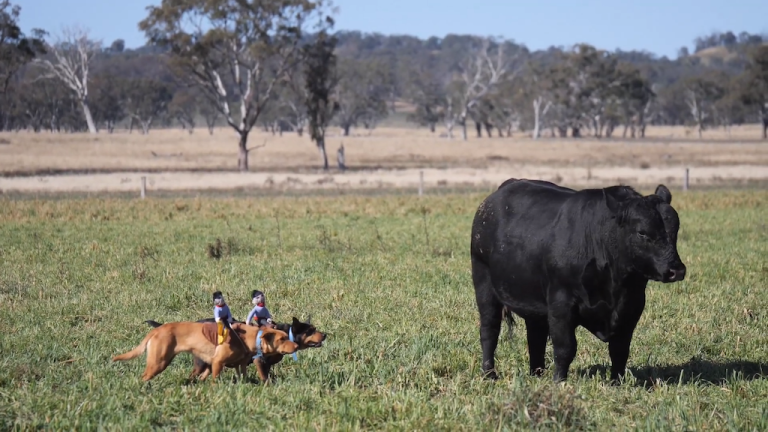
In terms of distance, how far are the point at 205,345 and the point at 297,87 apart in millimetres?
55712

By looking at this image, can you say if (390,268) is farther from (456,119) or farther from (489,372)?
(456,119)

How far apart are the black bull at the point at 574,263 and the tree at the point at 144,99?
102013mm

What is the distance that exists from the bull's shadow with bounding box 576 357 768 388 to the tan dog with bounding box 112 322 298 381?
2683 millimetres

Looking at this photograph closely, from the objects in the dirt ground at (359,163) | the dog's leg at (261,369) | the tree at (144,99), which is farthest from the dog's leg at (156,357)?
the tree at (144,99)

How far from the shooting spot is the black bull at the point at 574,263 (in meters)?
7.23

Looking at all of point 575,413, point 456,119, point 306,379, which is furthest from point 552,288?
point 456,119

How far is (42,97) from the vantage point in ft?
326

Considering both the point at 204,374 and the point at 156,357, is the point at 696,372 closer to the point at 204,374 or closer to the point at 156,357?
the point at 204,374

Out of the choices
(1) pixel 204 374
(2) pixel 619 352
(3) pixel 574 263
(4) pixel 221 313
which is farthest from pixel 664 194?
(1) pixel 204 374

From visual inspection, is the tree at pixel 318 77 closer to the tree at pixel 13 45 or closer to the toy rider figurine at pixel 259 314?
the tree at pixel 13 45

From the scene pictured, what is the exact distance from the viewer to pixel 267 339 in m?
7.25

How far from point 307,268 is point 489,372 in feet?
21.9

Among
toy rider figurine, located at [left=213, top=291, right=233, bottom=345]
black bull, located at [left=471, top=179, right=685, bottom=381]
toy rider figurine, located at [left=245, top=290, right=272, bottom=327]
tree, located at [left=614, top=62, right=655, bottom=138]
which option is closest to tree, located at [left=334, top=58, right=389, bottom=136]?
tree, located at [left=614, top=62, right=655, bottom=138]

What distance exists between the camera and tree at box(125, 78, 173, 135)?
10788cm
